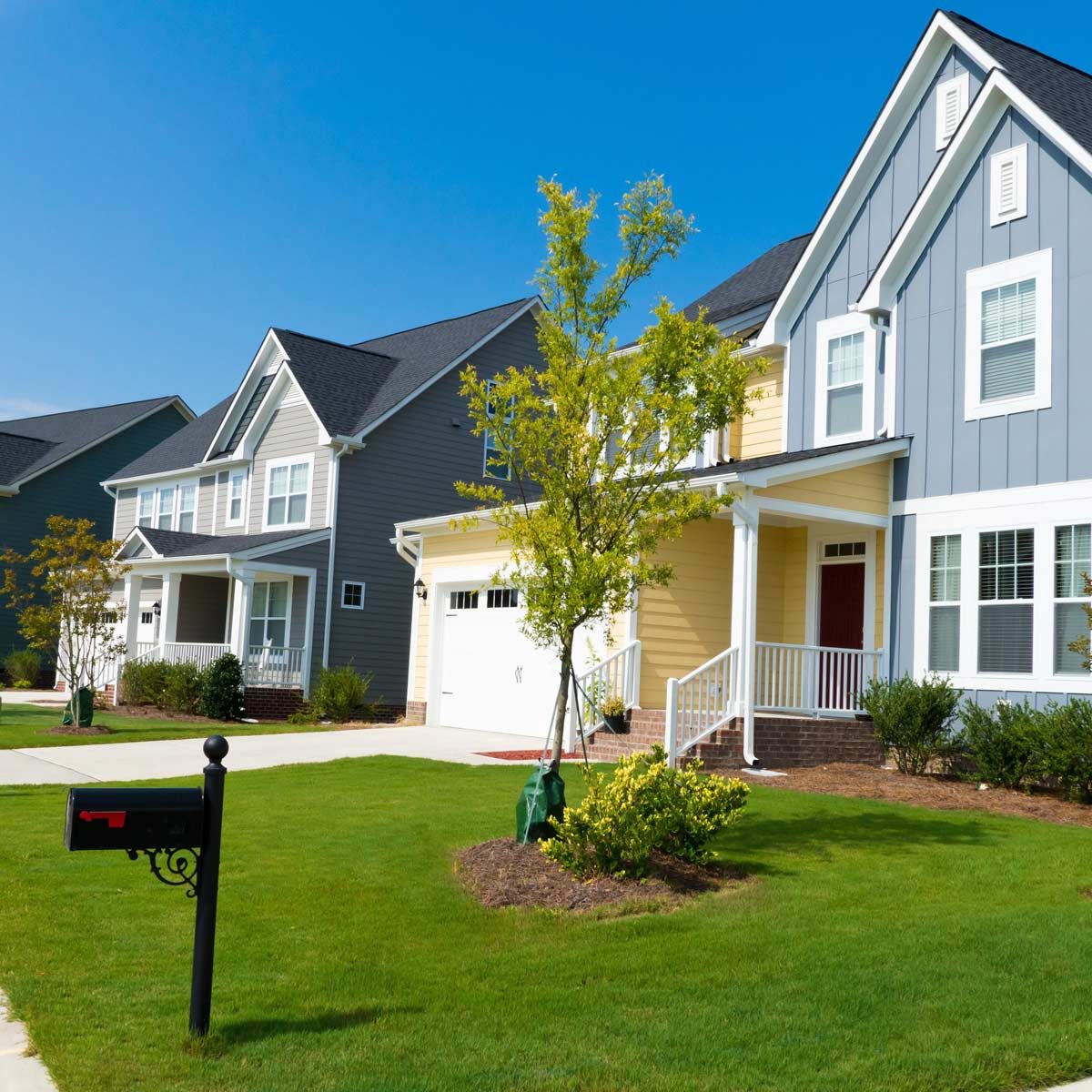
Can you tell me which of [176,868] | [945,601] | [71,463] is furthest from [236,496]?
[176,868]

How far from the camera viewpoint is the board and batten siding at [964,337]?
1357 centimetres

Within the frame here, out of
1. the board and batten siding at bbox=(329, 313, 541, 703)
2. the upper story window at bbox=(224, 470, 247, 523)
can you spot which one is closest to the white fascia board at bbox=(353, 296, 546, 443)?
the board and batten siding at bbox=(329, 313, 541, 703)

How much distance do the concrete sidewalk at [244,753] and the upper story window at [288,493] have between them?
8557 mm

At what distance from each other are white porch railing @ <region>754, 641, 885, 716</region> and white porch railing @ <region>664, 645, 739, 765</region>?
457 millimetres

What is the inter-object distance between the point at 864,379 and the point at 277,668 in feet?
46.4

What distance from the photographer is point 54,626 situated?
21.0 metres

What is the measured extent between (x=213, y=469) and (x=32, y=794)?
18.9m

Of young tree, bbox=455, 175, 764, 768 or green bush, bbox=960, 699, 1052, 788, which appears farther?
green bush, bbox=960, 699, 1052, 788

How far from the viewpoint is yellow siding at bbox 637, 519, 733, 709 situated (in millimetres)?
15977

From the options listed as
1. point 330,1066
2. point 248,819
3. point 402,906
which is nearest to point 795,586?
point 248,819

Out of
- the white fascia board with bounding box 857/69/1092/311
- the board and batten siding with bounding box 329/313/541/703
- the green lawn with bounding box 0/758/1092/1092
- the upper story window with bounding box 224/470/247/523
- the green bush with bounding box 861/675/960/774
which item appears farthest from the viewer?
the upper story window with bounding box 224/470/247/523

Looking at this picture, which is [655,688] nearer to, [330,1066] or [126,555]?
[330,1066]

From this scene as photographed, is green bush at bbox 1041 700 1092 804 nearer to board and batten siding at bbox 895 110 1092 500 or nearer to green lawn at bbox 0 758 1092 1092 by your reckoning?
green lawn at bbox 0 758 1092 1092

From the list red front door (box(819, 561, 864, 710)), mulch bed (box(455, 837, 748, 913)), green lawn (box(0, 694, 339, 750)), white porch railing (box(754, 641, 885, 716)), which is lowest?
green lawn (box(0, 694, 339, 750))
